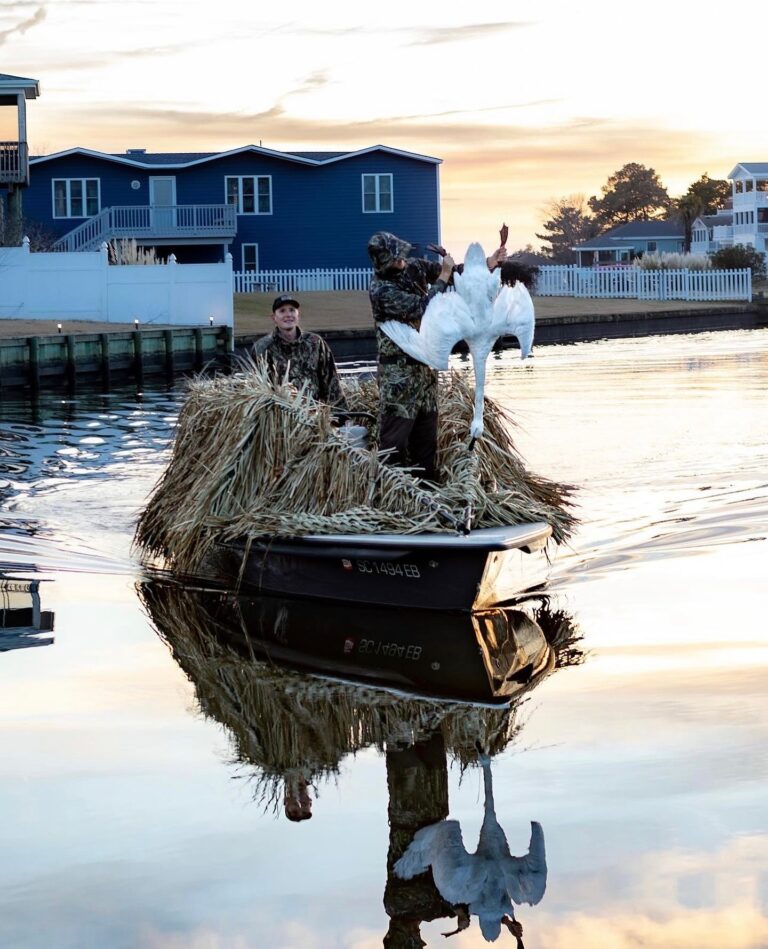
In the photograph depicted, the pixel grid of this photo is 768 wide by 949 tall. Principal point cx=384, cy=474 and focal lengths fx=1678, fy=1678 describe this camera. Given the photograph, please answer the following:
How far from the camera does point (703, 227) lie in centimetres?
12400

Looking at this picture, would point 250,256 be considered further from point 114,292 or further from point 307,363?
point 307,363

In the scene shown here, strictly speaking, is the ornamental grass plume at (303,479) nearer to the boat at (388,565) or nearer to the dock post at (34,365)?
the boat at (388,565)

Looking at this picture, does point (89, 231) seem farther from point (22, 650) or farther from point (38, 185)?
point (22, 650)

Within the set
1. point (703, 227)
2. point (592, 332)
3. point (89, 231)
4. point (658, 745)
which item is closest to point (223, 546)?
point (658, 745)

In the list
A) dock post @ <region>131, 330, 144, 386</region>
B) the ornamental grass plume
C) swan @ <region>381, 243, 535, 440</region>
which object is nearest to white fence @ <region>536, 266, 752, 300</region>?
dock post @ <region>131, 330, 144, 386</region>

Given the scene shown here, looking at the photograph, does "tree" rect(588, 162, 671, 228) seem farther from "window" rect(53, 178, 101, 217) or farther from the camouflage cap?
the camouflage cap

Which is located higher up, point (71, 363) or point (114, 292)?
point (114, 292)

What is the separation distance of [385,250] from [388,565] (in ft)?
6.44

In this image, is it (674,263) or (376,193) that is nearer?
(376,193)

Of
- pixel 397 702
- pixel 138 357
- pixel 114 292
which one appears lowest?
pixel 397 702

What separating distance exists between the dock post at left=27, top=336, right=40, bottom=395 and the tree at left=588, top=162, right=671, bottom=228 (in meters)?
113

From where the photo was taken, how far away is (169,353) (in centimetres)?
3706

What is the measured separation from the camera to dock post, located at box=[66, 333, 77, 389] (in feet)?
112

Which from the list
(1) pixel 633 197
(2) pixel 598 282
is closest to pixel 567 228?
(1) pixel 633 197
